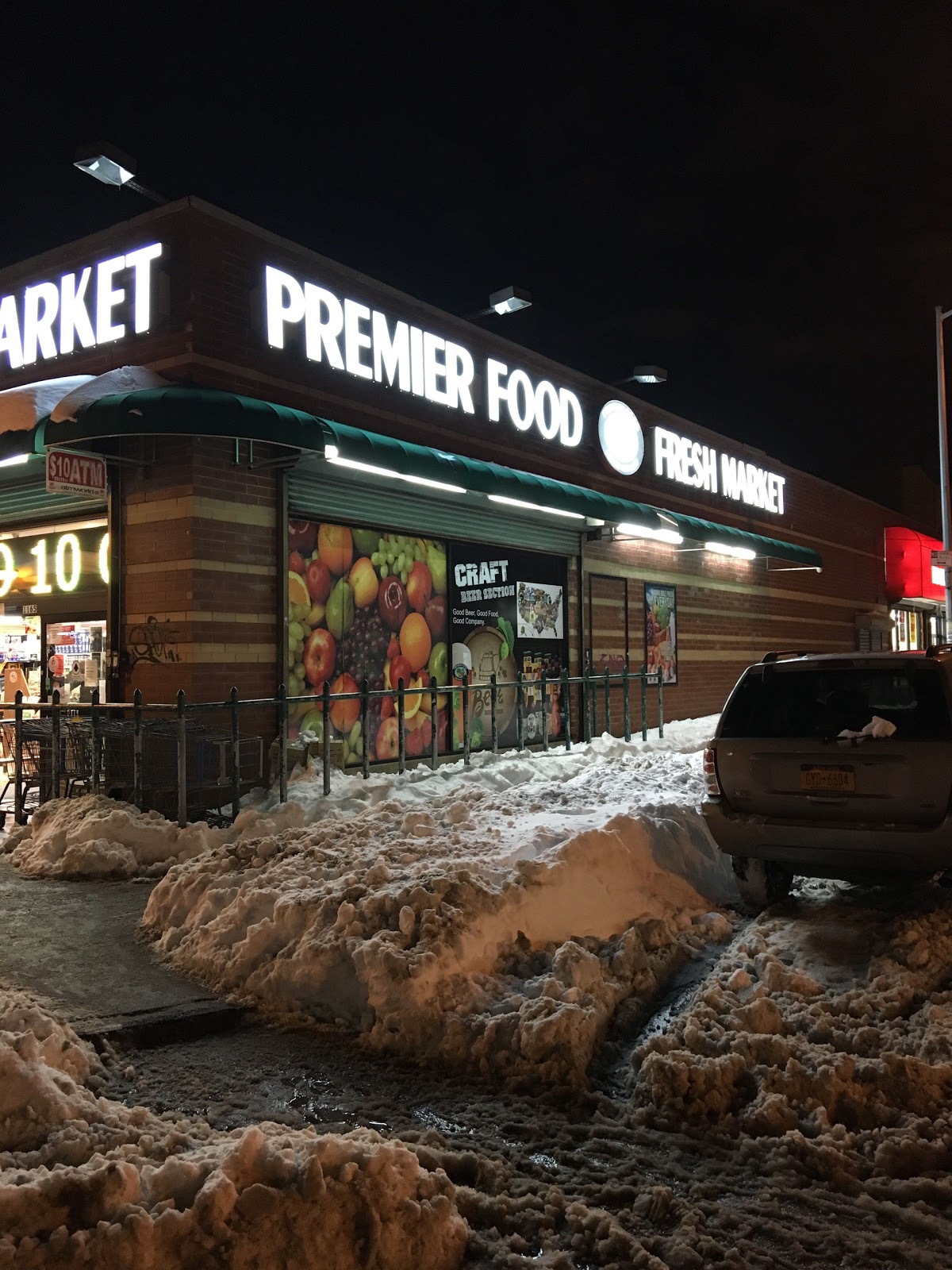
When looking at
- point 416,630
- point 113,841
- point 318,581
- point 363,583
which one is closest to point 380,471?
point 318,581

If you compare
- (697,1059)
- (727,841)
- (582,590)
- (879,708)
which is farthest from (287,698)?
(582,590)

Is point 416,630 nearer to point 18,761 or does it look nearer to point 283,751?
point 283,751

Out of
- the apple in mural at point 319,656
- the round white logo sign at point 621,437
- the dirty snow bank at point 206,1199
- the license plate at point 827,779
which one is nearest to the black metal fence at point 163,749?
the apple in mural at point 319,656

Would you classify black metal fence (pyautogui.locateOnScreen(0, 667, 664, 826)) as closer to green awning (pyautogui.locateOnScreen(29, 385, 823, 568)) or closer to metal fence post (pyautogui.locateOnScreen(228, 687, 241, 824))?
metal fence post (pyautogui.locateOnScreen(228, 687, 241, 824))

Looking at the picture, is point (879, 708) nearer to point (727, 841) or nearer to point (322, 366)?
point (727, 841)

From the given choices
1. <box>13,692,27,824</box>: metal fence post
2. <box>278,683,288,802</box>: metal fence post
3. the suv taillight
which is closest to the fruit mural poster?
<box>278,683,288,802</box>: metal fence post

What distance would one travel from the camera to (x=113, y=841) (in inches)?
328

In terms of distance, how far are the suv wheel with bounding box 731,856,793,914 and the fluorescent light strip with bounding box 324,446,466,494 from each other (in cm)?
597

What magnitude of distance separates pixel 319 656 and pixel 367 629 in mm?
988

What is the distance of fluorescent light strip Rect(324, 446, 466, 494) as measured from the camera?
1010cm

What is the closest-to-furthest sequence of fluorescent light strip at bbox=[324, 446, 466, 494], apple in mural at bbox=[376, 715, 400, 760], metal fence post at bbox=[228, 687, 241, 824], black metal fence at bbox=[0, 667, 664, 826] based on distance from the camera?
metal fence post at bbox=[228, 687, 241, 824] < black metal fence at bbox=[0, 667, 664, 826] < fluorescent light strip at bbox=[324, 446, 466, 494] < apple in mural at bbox=[376, 715, 400, 760]

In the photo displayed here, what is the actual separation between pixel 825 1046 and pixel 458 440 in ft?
36.5

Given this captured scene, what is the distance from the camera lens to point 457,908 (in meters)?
5.53

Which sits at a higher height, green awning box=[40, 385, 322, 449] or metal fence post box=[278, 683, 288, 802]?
green awning box=[40, 385, 322, 449]
